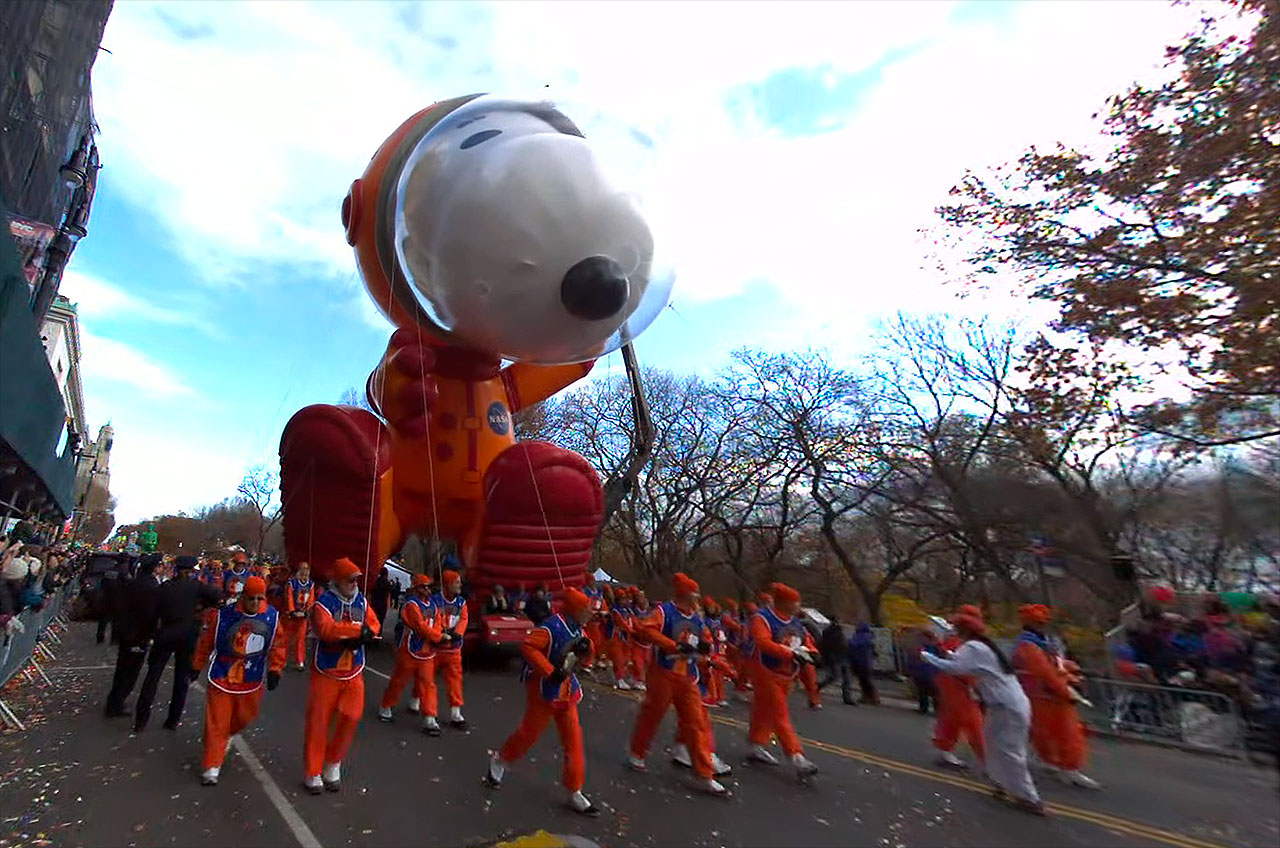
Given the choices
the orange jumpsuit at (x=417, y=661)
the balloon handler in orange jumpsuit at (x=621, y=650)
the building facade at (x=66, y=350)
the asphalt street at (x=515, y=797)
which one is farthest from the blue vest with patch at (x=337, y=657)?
the building facade at (x=66, y=350)

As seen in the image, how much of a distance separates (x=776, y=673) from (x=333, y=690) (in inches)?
142

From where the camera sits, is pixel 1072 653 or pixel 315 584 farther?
pixel 1072 653

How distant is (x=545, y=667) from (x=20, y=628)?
23.4ft

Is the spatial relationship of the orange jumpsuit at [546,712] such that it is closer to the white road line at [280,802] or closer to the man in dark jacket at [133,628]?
the white road line at [280,802]

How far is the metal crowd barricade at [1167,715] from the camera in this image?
8133mm

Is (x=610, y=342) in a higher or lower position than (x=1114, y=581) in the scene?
higher

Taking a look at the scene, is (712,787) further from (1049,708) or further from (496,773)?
(1049,708)

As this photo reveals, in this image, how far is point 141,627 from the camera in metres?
6.77

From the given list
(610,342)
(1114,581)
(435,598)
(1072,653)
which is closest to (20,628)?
(435,598)

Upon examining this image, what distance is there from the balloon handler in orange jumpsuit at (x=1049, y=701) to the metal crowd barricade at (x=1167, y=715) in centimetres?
308

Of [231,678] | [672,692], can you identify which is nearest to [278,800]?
[231,678]

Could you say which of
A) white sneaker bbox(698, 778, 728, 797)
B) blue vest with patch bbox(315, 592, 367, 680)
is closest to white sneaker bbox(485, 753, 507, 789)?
blue vest with patch bbox(315, 592, 367, 680)

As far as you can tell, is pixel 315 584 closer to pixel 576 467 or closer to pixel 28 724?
pixel 28 724

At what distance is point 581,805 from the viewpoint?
4.77m
